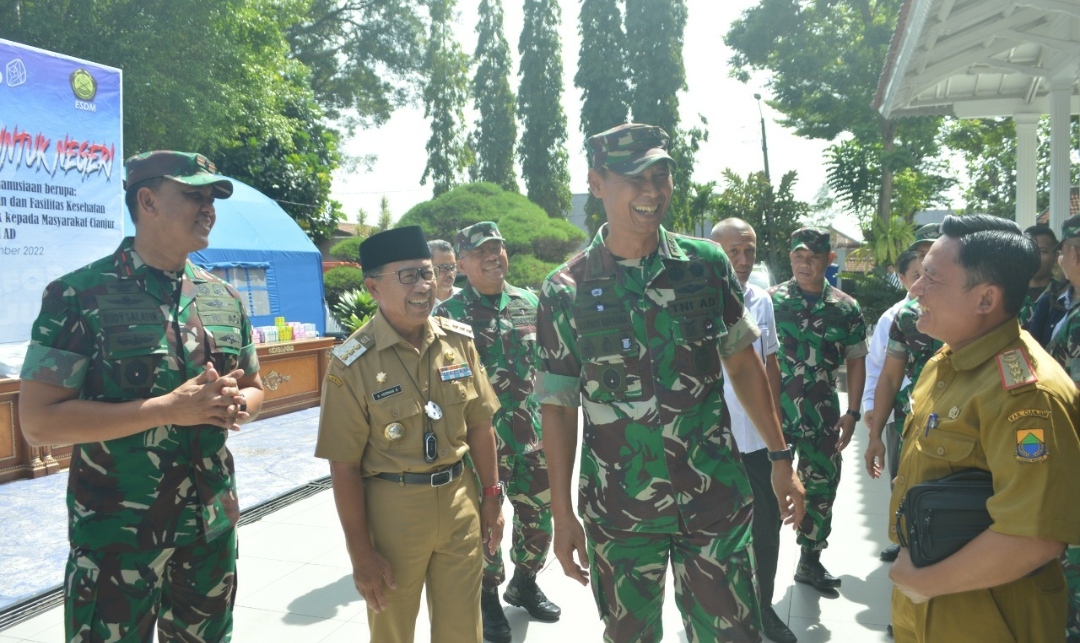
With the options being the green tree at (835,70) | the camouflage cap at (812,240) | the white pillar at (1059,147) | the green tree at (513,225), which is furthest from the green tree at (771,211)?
the camouflage cap at (812,240)

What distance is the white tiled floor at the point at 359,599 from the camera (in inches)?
165

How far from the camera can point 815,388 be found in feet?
15.3

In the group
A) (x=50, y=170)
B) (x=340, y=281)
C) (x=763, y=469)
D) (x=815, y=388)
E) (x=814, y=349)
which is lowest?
(x=763, y=469)

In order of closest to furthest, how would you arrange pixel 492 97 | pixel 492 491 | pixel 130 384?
pixel 130 384 < pixel 492 491 < pixel 492 97

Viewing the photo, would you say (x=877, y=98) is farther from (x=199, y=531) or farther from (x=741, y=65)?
(x=741, y=65)

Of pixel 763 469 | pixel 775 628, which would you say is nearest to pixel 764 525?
pixel 763 469

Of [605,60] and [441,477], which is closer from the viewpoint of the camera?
[441,477]

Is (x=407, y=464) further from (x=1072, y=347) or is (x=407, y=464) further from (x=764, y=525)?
(x=1072, y=347)

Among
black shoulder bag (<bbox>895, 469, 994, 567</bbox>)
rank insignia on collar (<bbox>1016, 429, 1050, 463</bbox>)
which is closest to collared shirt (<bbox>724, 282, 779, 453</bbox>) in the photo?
black shoulder bag (<bbox>895, 469, 994, 567</bbox>)

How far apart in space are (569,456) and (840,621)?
2255 mm

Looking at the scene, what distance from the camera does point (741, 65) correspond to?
26312 millimetres

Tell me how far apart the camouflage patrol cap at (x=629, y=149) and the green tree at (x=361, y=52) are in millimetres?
29111

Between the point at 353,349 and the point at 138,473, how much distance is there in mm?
770

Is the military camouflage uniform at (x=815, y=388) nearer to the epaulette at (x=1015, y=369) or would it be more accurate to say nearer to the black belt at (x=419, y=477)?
the black belt at (x=419, y=477)
